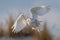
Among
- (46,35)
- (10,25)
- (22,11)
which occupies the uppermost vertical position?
(22,11)

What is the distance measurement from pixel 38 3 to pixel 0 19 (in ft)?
1.26

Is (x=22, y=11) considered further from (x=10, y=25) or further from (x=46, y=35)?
(x=46, y=35)

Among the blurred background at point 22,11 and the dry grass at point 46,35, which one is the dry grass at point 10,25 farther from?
the dry grass at point 46,35

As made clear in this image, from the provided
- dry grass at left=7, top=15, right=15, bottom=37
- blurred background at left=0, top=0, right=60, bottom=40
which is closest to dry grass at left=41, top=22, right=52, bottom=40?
blurred background at left=0, top=0, right=60, bottom=40

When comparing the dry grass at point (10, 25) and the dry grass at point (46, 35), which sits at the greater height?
the dry grass at point (10, 25)

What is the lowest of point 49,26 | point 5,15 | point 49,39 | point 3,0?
point 49,39

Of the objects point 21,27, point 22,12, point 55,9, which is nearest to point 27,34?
point 21,27

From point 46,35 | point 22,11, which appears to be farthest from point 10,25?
point 46,35

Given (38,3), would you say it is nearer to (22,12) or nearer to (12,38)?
(22,12)

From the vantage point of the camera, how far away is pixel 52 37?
1.77 meters

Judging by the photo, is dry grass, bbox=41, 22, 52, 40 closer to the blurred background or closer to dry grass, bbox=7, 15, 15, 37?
the blurred background

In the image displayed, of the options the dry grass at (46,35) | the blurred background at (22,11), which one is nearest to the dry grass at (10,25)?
the blurred background at (22,11)

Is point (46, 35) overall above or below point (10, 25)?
below

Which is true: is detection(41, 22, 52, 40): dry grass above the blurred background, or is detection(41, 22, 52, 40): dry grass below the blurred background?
below
